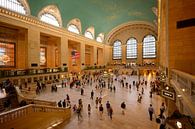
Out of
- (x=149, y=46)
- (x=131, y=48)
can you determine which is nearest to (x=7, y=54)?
(x=131, y=48)

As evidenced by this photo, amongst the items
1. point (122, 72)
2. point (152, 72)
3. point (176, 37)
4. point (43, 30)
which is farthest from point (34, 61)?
point (152, 72)

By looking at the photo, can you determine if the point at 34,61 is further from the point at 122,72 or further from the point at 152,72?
the point at 152,72

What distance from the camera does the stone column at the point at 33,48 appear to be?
18250 millimetres

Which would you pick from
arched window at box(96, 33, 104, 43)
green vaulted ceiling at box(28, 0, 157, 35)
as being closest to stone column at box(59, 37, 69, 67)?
green vaulted ceiling at box(28, 0, 157, 35)

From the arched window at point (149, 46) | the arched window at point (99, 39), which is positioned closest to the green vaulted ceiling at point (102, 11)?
the arched window at point (99, 39)

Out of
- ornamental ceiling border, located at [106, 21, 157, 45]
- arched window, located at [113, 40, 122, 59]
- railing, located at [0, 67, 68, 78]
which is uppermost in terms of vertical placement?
ornamental ceiling border, located at [106, 21, 157, 45]

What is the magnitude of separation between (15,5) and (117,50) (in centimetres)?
3012

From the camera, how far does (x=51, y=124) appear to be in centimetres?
799

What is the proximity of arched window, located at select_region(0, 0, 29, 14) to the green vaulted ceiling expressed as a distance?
3.07 ft

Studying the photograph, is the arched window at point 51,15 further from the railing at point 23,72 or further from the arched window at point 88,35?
→ the arched window at point 88,35

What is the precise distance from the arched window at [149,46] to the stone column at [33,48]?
93.3 feet

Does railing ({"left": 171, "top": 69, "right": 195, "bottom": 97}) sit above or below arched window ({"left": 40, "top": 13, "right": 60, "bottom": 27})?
below

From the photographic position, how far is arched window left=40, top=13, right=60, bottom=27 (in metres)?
21.2

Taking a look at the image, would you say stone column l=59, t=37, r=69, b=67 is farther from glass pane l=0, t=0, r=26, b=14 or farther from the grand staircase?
the grand staircase
